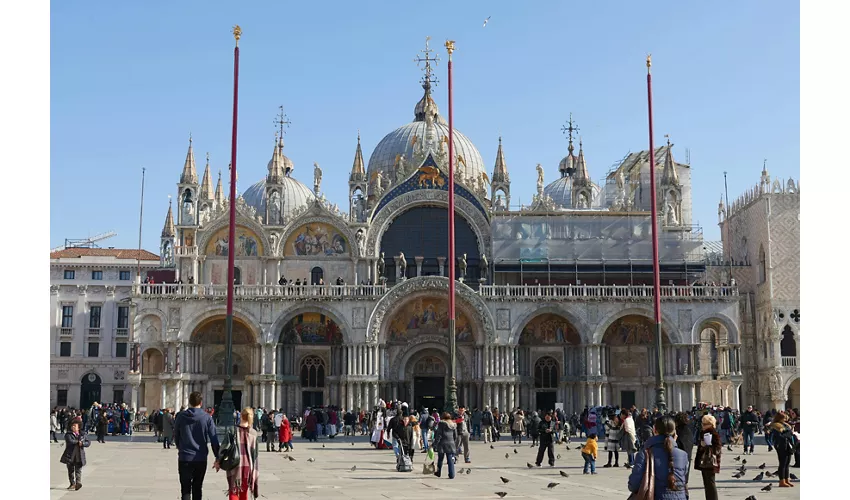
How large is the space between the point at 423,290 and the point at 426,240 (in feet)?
13.4

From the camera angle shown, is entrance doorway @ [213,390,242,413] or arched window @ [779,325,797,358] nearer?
entrance doorway @ [213,390,242,413]

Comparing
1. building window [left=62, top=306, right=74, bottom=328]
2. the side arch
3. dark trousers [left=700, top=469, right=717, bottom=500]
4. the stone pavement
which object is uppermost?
building window [left=62, top=306, right=74, bottom=328]

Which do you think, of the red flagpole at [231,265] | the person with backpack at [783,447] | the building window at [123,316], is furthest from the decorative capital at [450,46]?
the building window at [123,316]

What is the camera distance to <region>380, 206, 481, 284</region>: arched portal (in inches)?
2197

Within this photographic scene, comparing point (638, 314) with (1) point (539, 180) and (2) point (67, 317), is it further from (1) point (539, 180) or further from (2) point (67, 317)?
(2) point (67, 317)

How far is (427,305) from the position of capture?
177 feet

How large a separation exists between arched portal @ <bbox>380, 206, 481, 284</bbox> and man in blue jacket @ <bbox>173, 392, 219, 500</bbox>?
133 feet

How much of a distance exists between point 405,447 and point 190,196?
112ft

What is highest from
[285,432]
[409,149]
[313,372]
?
[409,149]

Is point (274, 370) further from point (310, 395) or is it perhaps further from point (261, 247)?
point (261, 247)

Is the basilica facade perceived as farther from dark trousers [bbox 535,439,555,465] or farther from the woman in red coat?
dark trousers [bbox 535,439,555,465]

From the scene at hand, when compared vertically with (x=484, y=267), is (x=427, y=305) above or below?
below

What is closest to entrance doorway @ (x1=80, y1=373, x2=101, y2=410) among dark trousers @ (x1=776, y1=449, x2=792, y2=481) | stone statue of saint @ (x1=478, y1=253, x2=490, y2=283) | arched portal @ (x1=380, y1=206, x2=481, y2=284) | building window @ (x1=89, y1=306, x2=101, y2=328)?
building window @ (x1=89, y1=306, x2=101, y2=328)

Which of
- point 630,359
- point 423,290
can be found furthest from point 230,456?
point 630,359
